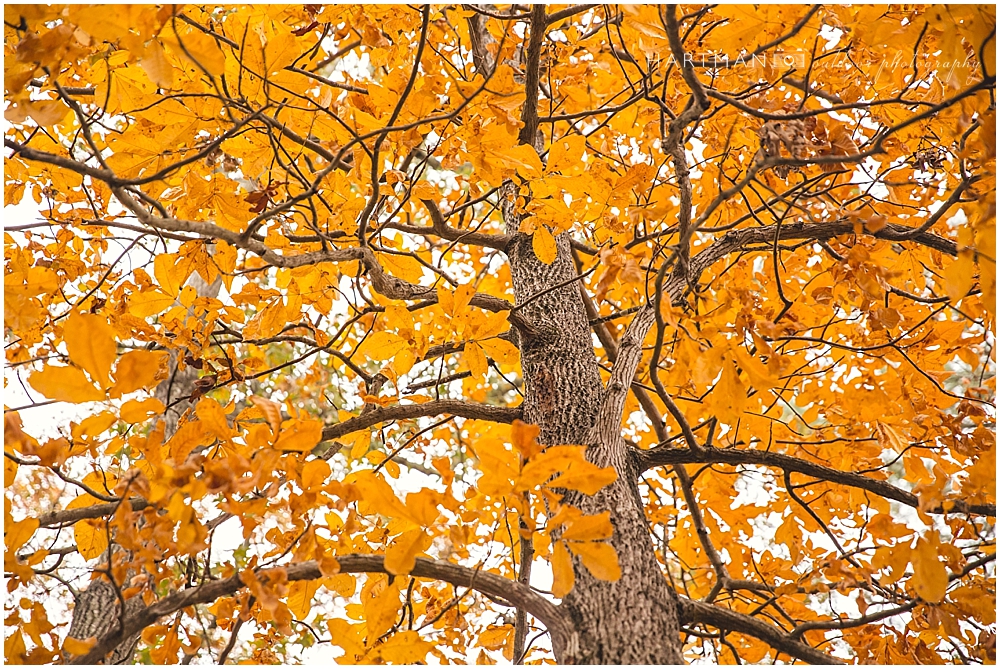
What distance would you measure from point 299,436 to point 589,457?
90 cm

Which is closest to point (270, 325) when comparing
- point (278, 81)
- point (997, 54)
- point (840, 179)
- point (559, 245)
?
point (278, 81)

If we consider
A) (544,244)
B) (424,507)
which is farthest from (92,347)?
(544,244)

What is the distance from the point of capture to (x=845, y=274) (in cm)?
159

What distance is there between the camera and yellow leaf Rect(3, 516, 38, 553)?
1111mm

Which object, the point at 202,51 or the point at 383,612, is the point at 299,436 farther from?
the point at 202,51

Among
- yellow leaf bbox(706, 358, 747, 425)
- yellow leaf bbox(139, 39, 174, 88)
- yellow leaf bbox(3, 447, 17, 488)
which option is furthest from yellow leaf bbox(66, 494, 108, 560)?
yellow leaf bbox(706, 358, 747, 425)

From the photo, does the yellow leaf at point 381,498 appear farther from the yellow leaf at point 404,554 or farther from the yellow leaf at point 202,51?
the yellow leaf at point 202,51

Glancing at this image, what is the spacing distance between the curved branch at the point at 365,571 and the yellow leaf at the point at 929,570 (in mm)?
733

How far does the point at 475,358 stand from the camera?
5.51ft

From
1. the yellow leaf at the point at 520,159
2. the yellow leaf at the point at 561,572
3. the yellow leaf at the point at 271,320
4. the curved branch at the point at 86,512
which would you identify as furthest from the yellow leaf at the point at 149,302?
the yellow leaf at the point at 561,572

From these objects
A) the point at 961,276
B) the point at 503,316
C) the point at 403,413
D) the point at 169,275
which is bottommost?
the point at 961,276

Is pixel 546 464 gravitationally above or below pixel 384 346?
below

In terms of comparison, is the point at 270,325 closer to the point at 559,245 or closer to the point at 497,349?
the point at 497,349

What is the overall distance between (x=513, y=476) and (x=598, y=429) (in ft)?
2.66
